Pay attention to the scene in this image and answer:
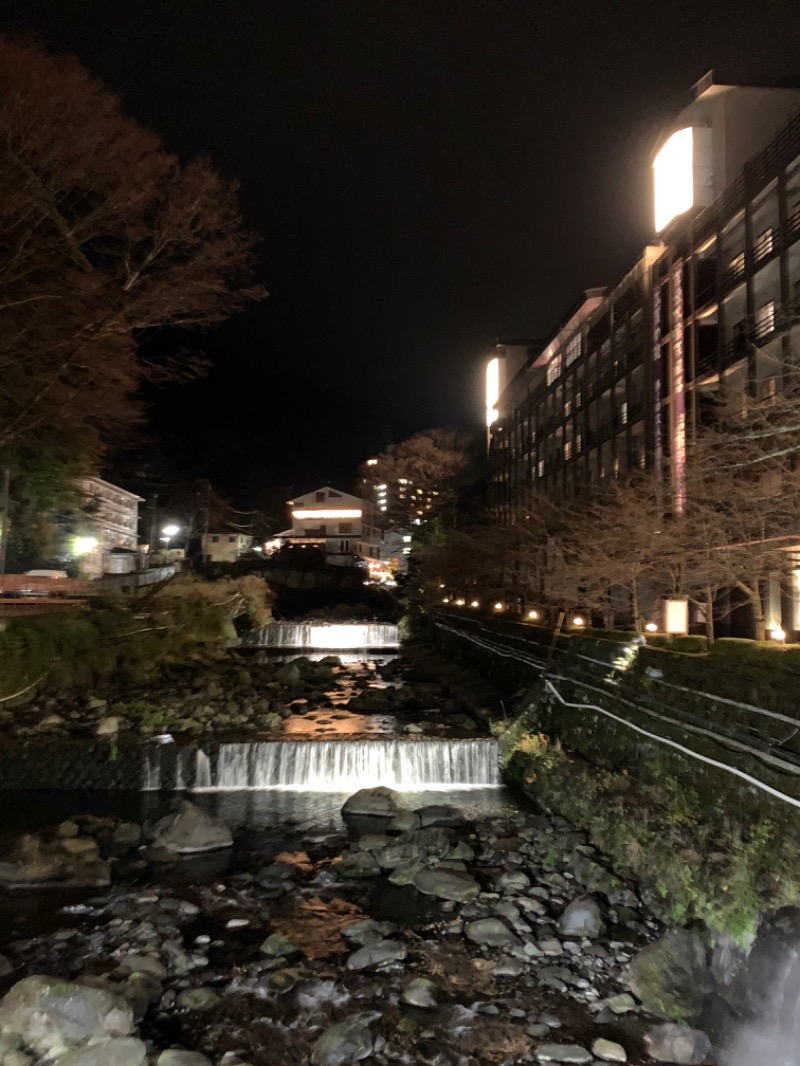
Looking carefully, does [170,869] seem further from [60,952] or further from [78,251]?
[78,251]

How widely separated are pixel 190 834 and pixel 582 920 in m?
5.74

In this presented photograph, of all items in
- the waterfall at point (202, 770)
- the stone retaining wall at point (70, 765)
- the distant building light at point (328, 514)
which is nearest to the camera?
the stone retaining wall at point (70, 765)

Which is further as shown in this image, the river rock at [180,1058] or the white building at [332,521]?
the white building at [332,521]

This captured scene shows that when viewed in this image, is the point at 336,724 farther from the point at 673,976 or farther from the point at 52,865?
the point at 673,976

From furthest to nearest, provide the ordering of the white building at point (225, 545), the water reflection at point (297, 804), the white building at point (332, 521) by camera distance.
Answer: the white building at point (332, 521)
the white building at point (225, 545)
the water reflection at point (297, 804)

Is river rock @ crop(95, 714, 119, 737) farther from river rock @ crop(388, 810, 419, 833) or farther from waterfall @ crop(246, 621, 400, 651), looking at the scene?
waterfall @ crop(246, 621, 400, 651)

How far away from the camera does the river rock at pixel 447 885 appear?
8695 mm

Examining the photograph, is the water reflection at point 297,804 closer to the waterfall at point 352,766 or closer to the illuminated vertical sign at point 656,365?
the waterfall at point 352,766

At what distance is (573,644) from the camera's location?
1608 cm

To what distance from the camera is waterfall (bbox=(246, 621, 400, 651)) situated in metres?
38.1

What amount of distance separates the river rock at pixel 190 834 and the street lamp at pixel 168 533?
48015mm

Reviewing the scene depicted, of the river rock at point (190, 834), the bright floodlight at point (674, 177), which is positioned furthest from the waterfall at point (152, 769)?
the bright floodlight at point (674, 177)

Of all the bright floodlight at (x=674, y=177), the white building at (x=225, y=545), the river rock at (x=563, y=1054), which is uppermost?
the bright floodlight at (x=674, y=177)

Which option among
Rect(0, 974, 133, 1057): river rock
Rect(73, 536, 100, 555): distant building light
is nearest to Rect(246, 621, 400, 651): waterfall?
Rect(73, 536, 100, 555): distant building light
